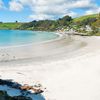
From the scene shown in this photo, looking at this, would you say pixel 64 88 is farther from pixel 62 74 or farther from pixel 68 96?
pixel 62 74

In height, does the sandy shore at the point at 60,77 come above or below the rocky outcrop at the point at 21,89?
below

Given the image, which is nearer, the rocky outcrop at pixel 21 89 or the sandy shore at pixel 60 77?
the rocky outcrop at pixel 21 89

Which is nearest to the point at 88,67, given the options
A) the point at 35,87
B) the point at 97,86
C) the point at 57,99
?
the point at 97,86

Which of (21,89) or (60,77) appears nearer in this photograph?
(21,89)

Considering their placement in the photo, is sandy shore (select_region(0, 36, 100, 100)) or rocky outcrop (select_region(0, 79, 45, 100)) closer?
rocky outcrop (select_region(0, 79, 45, 100))

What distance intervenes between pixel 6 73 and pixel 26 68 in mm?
3116

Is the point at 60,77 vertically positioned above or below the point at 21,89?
below

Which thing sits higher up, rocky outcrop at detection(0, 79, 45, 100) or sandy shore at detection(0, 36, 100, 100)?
rocky outcrop at detection(0, 79, 45, 100)

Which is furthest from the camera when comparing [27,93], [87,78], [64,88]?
[87,78]

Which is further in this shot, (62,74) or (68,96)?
(62,74)

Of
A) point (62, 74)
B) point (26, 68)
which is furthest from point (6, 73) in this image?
point (62, 74)

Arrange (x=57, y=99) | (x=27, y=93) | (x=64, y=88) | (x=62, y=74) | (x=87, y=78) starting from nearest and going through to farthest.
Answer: (x=57, y=99) → (x=27, y=93) → (x=64, y=88) → (x=87, y=78) → (x=62, y=74)

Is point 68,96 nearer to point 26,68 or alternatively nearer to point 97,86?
point 97,86

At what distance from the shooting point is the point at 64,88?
19.0 meters
